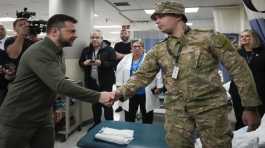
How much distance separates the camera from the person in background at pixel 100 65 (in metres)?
4.17

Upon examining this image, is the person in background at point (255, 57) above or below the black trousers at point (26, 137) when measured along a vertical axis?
above

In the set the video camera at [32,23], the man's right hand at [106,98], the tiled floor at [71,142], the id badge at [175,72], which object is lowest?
the tiled floor at [71,142]

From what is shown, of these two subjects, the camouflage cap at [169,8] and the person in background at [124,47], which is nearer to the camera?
the camouflage cap at [169,8]

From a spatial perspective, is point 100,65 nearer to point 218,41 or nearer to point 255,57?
point 255,57

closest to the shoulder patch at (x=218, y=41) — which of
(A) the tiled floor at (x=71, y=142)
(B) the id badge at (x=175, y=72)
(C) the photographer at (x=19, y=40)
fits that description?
(B) the id badge at (x=175, y=72)

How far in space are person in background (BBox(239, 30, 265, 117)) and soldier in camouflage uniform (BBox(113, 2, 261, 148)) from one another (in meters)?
0.95

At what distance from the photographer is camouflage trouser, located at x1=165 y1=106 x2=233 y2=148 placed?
62.7 inches

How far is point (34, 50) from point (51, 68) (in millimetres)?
166

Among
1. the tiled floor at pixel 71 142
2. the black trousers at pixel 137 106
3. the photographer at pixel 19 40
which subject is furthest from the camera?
the black trousers at pixel 137 106

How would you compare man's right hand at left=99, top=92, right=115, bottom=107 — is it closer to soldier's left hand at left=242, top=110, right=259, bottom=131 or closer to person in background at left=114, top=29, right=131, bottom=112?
soldier's left hand at left=242, top=110, right=259, bottom=131

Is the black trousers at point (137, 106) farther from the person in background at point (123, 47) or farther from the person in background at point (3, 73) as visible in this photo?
the person in background at point (3, 73)

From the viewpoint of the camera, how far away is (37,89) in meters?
1.79

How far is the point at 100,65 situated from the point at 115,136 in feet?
6.49

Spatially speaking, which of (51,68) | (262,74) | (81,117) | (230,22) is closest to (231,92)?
(262,74)
